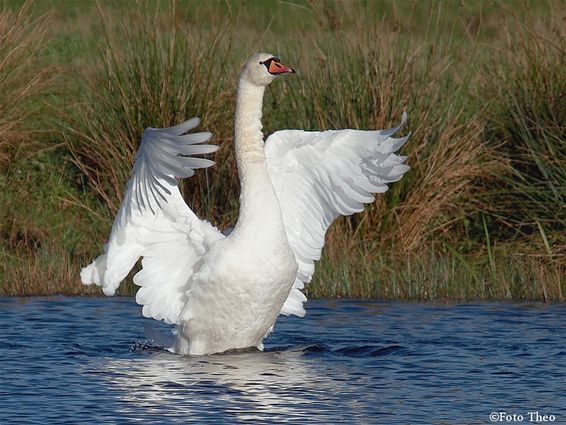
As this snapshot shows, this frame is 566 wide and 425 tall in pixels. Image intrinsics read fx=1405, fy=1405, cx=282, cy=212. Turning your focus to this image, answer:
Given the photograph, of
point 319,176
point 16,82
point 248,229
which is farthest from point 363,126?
point 248,229

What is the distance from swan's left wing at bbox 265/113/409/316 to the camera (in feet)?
31.0

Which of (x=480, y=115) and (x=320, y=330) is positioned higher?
(x=480, y=115)

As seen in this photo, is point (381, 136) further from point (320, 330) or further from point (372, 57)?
point (372, 57)

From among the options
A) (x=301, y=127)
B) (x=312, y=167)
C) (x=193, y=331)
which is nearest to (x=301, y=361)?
(x=193, y=331)

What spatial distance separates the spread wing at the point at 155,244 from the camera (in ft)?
28.5

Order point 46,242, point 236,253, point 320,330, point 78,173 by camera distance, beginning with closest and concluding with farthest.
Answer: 1. point 236,253
2. point 320,330
3. point 46,242
4. point 78,173

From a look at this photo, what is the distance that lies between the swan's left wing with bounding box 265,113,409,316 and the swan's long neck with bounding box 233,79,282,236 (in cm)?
23

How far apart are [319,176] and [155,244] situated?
123cm

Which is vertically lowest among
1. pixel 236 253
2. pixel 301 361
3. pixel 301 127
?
pixel 301 361

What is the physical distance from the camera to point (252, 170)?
29.5 ft

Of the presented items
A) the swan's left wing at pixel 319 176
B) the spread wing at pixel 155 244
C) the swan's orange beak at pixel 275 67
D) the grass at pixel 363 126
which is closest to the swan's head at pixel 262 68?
the swan's orange beak at pixel 275 67

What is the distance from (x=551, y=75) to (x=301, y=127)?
2.32m

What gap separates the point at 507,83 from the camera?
1320cm

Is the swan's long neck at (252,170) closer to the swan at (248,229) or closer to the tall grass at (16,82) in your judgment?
the swan at (248,229)
